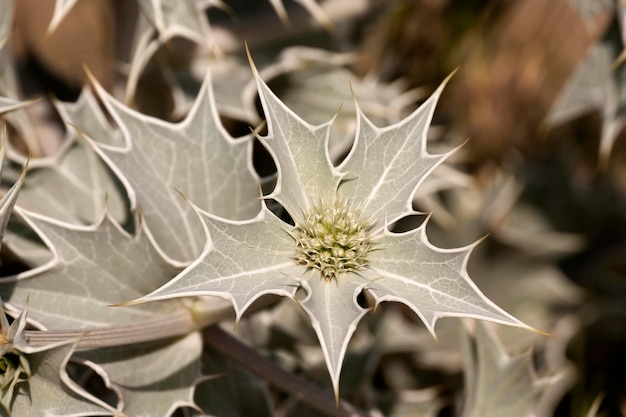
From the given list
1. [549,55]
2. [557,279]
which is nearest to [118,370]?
[557,279]

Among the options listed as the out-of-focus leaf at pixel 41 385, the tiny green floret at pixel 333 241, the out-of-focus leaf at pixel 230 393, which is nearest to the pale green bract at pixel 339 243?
the tiny green floret at pixel 333 241

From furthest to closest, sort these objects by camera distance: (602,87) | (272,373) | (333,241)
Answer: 1. (602,87)
2. (272,373)
3. (333,241)

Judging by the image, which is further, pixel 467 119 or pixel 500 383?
pixel 467 119

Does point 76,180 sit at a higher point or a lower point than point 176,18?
lower

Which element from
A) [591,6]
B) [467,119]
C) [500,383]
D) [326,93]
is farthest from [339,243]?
[467,119]

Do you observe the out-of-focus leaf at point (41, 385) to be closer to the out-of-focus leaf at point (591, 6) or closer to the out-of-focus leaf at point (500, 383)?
the out-of-focus leaf at point (500, 383)

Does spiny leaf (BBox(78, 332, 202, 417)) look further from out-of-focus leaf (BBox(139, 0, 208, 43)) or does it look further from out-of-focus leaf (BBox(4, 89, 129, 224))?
out-of-focus leaf (BBox(139, 0, 208, 43))

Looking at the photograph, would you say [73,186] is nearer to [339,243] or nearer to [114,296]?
[114,296]

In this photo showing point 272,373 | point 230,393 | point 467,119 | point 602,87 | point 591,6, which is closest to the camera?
point 272,373
